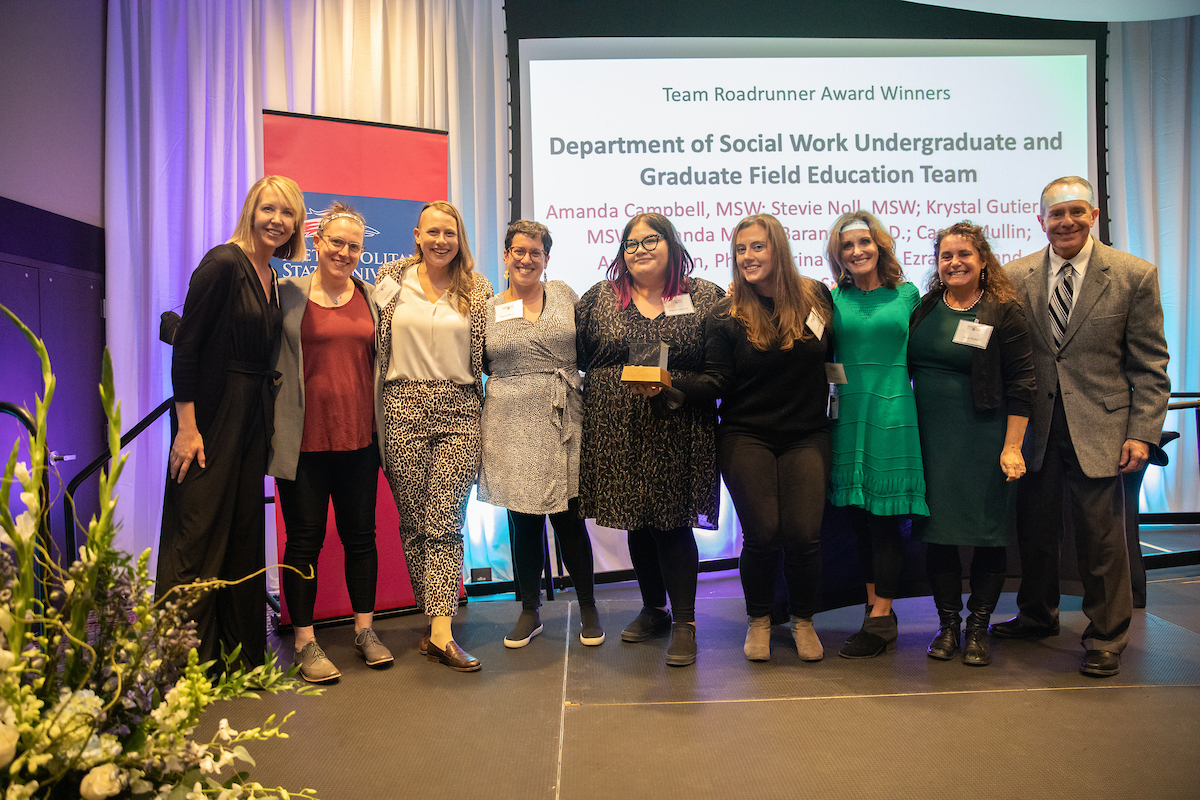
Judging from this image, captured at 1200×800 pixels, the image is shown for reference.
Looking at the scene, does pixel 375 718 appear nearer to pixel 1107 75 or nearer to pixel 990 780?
pixel 990 780

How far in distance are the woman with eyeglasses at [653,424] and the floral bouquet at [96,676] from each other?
181 centimetres

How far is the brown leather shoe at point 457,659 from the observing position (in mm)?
2555

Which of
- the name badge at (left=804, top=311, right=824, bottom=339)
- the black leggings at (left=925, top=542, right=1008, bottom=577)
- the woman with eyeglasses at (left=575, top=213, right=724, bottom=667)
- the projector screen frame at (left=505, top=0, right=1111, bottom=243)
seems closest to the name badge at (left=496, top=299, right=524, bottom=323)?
the woman with eyeglasses at (left=575, top=213, right=724, bottom=667)

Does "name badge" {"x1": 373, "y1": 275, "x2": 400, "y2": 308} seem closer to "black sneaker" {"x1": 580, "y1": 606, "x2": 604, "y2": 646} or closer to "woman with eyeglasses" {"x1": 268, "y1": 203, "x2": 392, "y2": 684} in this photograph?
"woman with eyeglasses" {"x1": 268, "y1": 203, "x2": 392, "y2": 684}

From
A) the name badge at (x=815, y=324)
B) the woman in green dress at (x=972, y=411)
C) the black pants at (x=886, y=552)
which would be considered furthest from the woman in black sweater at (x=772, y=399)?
the woman in green dress at (x=972, y=411)

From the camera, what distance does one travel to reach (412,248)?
357cm

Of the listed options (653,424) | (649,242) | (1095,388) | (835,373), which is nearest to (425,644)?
(653,424)

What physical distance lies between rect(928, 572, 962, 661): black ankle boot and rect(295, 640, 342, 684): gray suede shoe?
2071 millimetres

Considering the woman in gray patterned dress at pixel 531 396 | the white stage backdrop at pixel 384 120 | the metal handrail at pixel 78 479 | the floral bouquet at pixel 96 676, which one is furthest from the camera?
the white stage backdrop at pixel 384 120

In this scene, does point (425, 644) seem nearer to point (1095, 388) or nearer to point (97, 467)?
point (97, 467)

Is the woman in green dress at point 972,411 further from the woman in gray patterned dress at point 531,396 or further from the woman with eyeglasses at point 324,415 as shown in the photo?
the woman with eyeglasses at point 324,415

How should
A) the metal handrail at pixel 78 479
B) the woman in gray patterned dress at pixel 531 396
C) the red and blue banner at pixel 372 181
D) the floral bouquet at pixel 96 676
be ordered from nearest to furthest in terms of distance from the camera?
1. the floral bouquet at pixel 96 676
2. the metal handrail at pixel 78 479
3. the woman in gray patterned dress at pixel 531 396
4. the red and blue banner at pixel 372 181

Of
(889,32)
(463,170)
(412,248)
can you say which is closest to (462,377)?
(412,248)

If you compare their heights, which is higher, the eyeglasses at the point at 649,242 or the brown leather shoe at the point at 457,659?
the eyeglasses at the point at 649,242
